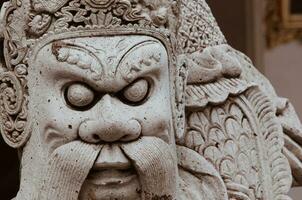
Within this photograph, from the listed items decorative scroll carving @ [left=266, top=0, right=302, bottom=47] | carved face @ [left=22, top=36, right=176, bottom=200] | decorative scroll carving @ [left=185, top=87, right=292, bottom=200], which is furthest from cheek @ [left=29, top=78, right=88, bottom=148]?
decorative scroll carving @ [left=266, top=0, right=302, bottom=47]

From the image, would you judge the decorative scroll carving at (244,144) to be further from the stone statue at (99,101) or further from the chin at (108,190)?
the chin at (108,190)

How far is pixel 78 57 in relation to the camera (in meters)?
3.50

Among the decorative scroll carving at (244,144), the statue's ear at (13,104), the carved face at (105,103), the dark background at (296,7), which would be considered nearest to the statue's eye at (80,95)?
the carved face at (105,103)

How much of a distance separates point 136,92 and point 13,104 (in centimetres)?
23

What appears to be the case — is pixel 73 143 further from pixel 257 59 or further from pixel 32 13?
pixel 257 59

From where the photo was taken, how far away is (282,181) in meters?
3.89

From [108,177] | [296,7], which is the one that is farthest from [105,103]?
[296,7]

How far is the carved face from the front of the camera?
137 inches

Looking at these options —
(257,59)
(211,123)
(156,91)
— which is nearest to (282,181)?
(211,123)

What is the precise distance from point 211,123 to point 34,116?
42 centimetres

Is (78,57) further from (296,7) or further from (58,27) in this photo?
(296,7)

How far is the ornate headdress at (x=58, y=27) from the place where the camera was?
11.6ft

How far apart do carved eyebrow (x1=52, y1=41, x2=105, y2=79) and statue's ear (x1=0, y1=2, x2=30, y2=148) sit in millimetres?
99

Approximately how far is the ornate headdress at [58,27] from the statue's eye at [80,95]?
93 mm
